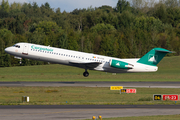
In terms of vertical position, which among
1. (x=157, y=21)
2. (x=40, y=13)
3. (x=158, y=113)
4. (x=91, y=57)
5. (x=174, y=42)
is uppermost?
(x=40, y=13)

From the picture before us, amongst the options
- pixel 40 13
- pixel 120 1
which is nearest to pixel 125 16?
pixel 120 1

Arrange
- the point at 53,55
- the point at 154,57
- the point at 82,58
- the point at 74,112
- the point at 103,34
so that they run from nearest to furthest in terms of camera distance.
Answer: the point at 74,112 → the point at 53,55 → the point at 82,58 → the point at 154,57 → the point at 103,34

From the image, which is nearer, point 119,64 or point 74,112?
point 74,112

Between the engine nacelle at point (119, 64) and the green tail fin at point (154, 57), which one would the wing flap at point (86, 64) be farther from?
the green tail fin at point (154, 57)

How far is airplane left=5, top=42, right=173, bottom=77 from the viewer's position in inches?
2013

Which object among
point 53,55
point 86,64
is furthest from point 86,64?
point 53,55

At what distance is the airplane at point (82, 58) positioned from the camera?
168 ft

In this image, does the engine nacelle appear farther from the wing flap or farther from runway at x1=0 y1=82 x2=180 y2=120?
runway at x1=0 y1=82 x2=180 y2=120

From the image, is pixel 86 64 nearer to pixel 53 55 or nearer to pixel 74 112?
pixel 53 55

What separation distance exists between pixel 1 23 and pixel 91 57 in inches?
4717

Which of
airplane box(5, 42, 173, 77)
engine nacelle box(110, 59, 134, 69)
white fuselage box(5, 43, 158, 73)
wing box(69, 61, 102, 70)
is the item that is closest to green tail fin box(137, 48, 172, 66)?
airplane box(5, 42, 173, 77)

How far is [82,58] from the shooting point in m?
52.7

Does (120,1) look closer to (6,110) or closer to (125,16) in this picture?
(125,16)

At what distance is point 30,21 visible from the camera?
166m
